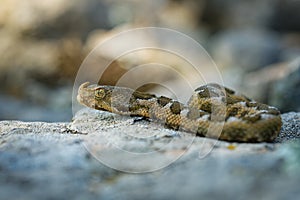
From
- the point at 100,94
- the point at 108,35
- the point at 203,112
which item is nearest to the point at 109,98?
the point at 100,94

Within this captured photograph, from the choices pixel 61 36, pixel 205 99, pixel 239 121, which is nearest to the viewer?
pixel 239 121

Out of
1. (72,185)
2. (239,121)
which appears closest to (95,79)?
(239,121)

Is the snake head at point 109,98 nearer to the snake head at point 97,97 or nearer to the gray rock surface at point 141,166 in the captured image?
the snake head at point 97,97

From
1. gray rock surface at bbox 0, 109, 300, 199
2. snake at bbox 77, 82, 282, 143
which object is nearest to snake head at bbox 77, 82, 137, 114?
snake at bbox 77, 82, 282, 143

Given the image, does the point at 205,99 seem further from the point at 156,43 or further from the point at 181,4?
the point at 181,4

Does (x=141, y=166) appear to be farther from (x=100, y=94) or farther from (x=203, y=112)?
(x=100, y=94)

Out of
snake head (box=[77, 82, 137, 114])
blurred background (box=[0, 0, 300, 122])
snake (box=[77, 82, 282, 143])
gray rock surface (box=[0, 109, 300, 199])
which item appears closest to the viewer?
gray rock surface (box=[0, 109, 300, 199])

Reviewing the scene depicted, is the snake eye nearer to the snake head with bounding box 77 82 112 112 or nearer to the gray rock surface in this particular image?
the snake head with bounding box 77 82 112 112
